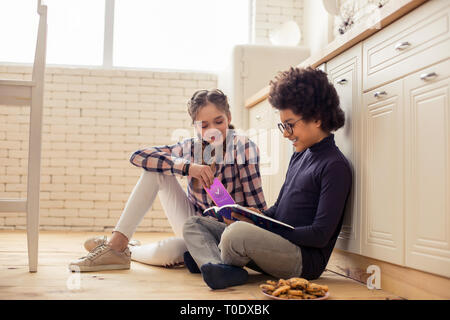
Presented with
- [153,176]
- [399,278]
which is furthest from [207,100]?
[399,278]

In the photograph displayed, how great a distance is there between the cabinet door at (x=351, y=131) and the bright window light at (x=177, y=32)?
2831 mm

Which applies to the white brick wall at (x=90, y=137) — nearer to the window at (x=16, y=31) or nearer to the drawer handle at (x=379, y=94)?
the window at (x=16, y=31)

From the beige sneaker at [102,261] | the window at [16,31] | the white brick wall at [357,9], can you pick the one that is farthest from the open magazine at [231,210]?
the window at [16,31]

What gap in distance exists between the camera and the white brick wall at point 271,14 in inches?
190

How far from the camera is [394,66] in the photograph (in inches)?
69.3

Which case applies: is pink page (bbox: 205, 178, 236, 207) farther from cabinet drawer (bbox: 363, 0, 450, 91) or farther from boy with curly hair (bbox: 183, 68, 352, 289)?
cabinet drawer (bbox: 363, 0, 450, 91)

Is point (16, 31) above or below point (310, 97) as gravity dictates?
above

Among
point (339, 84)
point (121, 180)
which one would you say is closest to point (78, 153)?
point (121, 180)

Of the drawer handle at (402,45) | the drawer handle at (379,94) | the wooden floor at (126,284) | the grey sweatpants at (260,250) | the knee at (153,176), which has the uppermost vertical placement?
the drawer handle at (402,45)

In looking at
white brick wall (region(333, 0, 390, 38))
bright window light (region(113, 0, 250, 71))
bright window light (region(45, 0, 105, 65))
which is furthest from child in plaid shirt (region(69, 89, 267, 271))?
bright window light (region(45, 0, 105, 65))

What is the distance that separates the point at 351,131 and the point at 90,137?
3.20m

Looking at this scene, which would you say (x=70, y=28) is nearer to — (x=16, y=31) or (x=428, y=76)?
(x=16, y=31)

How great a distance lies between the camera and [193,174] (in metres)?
2.18

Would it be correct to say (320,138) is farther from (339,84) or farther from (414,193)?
(414,193)
